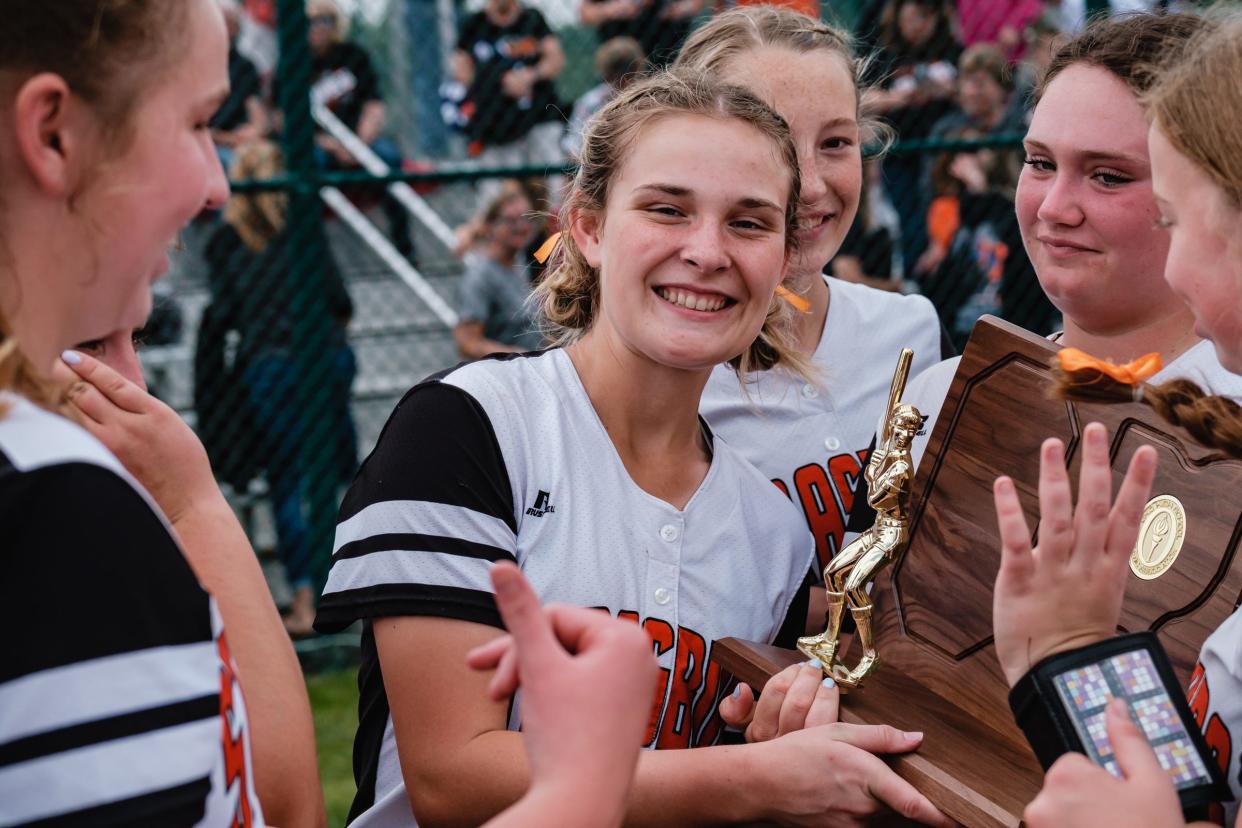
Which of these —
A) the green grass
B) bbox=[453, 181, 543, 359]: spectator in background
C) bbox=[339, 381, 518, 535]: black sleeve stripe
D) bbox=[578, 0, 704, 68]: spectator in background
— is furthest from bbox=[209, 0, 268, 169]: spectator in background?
bbox=[339, 381, 518, 535]: black sleeve stripe

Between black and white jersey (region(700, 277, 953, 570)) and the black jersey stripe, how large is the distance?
1.51 meters

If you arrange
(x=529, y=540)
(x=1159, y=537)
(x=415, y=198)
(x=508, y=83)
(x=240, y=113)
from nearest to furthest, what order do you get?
(x=1159, y=537), (x=529, y=540), (x=240, y=113), (x=508, y=83), (x=415, y=198)

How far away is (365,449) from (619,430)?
4.02m

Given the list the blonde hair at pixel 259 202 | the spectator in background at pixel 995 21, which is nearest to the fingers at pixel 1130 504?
the blonde hair at pixel 259 202

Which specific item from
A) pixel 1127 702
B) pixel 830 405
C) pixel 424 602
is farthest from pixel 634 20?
pixel 1127 702

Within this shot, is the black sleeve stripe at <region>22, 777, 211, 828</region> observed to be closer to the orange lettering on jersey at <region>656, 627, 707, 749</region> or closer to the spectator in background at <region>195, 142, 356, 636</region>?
the orange lettering on jersey at <region>656, 627, 707, 749</region>

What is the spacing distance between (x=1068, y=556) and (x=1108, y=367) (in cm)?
31

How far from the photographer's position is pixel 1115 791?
51.0 inches

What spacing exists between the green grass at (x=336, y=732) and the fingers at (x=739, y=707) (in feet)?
7.54

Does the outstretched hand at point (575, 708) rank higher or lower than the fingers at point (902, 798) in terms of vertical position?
higher

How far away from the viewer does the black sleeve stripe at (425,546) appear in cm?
192

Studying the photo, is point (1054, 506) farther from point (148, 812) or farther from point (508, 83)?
point (508, 83)

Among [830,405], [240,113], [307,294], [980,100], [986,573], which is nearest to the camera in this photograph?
[986,573]

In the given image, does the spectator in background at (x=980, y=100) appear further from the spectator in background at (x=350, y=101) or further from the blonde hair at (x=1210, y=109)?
the blonde hair at (x=1210, y=109)
